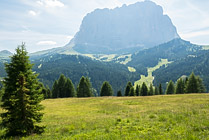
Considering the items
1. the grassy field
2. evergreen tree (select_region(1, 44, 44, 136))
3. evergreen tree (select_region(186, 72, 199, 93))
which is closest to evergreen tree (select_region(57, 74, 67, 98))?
the grassy field

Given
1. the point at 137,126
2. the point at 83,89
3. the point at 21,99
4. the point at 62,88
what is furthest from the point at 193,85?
the point at 21,99

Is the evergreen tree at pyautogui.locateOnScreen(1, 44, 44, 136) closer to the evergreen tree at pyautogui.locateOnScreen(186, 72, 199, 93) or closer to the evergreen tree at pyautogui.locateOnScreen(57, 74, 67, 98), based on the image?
the evergreen tree at pyautogui.locateOnScreen(57, 74, 67, 98)

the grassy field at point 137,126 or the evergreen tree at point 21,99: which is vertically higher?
Result: the evergreen tree at point 21,99

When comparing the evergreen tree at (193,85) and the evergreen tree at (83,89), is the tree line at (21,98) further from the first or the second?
the evergreen tree at (193,85)

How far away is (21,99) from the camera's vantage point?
11977mm

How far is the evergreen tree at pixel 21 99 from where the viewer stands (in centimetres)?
1197

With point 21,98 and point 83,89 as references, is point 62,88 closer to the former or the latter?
point 83,89

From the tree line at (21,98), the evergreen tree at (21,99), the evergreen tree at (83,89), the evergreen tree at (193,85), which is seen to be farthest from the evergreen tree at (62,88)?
the evergreen tree at (21,99)

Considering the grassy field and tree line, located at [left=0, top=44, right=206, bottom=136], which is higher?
tree line, located at [left=0, top=44, right=206, bottom=136]

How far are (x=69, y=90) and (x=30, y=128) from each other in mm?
62669

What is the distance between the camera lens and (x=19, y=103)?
1190 cm

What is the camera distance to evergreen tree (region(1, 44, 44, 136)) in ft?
39.3

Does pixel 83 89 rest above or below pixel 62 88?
below

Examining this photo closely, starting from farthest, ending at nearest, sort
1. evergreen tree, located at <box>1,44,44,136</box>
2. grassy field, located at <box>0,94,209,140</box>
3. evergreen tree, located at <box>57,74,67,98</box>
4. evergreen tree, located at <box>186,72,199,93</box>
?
evergreen tree, located at <box>57,74,67,98</box> → evergreen tree, located at <box>186,72,199,93</box> → evergreen tree, located at <box>1,44,44,136</box> → grassy field, located at <box>0,94,209,140</box>
